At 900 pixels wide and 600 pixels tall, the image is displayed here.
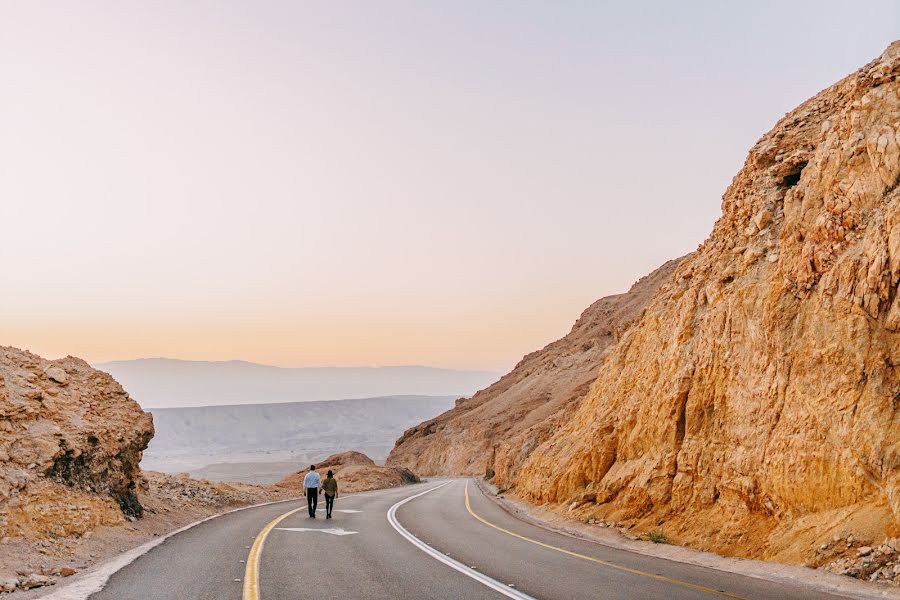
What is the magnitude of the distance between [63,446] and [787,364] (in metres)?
15.9

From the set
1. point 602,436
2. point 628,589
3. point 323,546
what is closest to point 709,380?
point 602,436

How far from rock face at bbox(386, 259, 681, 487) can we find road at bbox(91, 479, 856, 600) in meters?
42.7

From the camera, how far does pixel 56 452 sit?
15.3 metres

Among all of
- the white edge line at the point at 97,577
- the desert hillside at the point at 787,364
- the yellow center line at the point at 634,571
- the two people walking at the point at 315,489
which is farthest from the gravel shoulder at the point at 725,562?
the white edge line at the point at 97,577

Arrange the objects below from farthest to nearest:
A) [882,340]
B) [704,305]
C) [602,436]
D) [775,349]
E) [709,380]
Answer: [602,436] < [704,305] < [709,380] < [775,349] < [882,340]

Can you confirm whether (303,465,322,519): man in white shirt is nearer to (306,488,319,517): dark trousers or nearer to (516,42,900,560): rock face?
(306,488,319,517): dark trousers

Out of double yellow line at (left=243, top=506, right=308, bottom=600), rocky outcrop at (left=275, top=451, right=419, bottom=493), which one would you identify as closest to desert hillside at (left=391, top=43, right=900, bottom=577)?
double yellow line at (left=243, top=506, right=308, bottom=600)

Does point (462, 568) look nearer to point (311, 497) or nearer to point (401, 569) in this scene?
point (401, 569)

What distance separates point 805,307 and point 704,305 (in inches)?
204

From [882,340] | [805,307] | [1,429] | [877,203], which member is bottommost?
[1,429]

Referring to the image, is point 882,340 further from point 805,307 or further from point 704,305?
point 704,305

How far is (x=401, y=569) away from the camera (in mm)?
11938

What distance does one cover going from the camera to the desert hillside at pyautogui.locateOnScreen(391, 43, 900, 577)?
12.2 m

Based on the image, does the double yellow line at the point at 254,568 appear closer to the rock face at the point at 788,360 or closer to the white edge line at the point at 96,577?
the white edge line at the point at 96,577
